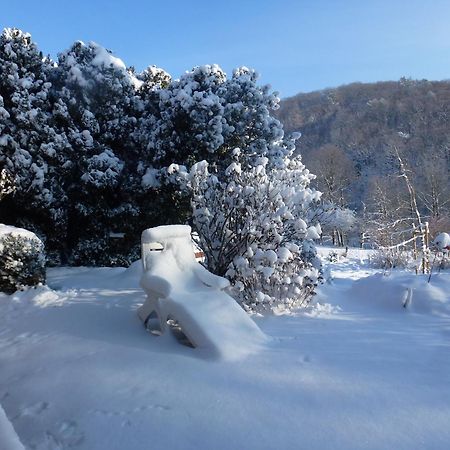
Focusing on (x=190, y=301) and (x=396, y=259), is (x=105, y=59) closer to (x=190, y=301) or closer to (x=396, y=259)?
(x=190, y=301)

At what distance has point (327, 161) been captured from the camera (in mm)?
31688

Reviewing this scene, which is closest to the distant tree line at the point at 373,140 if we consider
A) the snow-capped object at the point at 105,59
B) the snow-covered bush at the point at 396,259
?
the snow-covered bush at the point at 396,259

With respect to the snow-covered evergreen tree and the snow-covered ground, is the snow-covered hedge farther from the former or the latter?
the snow-covered evergreen tree

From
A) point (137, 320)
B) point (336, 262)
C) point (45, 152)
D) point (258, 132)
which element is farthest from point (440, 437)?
point (336, 262)

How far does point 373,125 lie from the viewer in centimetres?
4616

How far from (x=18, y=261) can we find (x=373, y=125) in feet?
152

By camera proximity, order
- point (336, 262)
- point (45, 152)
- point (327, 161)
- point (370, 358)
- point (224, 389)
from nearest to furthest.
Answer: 1. point (224, 389)
2. point (370, 358)
3. point (45, 152)
4. point (336, 262)
5. point (327, 161)

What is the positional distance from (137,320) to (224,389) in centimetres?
198

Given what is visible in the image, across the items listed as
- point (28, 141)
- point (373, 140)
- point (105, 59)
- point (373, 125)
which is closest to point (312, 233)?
point (28, 141)

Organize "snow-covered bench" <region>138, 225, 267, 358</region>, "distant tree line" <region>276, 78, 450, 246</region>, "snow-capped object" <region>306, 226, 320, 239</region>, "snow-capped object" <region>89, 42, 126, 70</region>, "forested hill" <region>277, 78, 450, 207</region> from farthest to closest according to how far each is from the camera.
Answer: "forested hill" <region>277, 78, 450, 207</region>, "distant tree line" <region>276, 78, 450, 246</region>, "snow-capped object" <region>89, 42, 126, 70</region>, "snow-capped object" <region>306, 226, 320, 239</region>, "snow-covered bench" <region>138, 225, 267, 358</region>

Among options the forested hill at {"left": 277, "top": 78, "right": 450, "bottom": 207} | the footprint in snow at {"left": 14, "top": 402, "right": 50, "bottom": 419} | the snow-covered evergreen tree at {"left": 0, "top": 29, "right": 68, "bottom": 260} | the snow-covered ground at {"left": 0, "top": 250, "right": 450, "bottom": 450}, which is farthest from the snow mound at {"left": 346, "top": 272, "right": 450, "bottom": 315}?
the forested hill at {"left": 277, "top": 78, "right": 450, "bottom": 207}

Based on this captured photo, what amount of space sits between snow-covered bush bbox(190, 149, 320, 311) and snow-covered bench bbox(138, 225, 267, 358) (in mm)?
776

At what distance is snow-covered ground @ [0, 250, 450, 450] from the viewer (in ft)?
7.52

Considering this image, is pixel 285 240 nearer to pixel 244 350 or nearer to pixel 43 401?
pixel 244 350
